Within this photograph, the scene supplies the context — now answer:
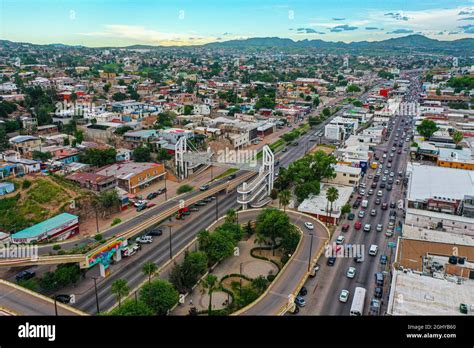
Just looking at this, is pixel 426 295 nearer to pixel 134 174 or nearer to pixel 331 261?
pixel 331 261

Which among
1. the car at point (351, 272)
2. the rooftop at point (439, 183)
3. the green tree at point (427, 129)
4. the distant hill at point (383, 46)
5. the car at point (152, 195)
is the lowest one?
the car at point (351, 272)

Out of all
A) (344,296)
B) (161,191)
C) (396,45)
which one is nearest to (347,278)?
(344,296)

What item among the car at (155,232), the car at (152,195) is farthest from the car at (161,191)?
the car at (155,232)

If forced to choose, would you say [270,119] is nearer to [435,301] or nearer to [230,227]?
[230,227]

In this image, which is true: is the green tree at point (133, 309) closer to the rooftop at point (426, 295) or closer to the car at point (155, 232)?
the rooftop at point (426, 295)

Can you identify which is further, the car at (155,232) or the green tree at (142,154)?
the green tree at (142,154)

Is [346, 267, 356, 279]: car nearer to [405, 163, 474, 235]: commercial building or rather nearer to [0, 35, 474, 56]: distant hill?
[405, 163, 474, 235]: commercial building
